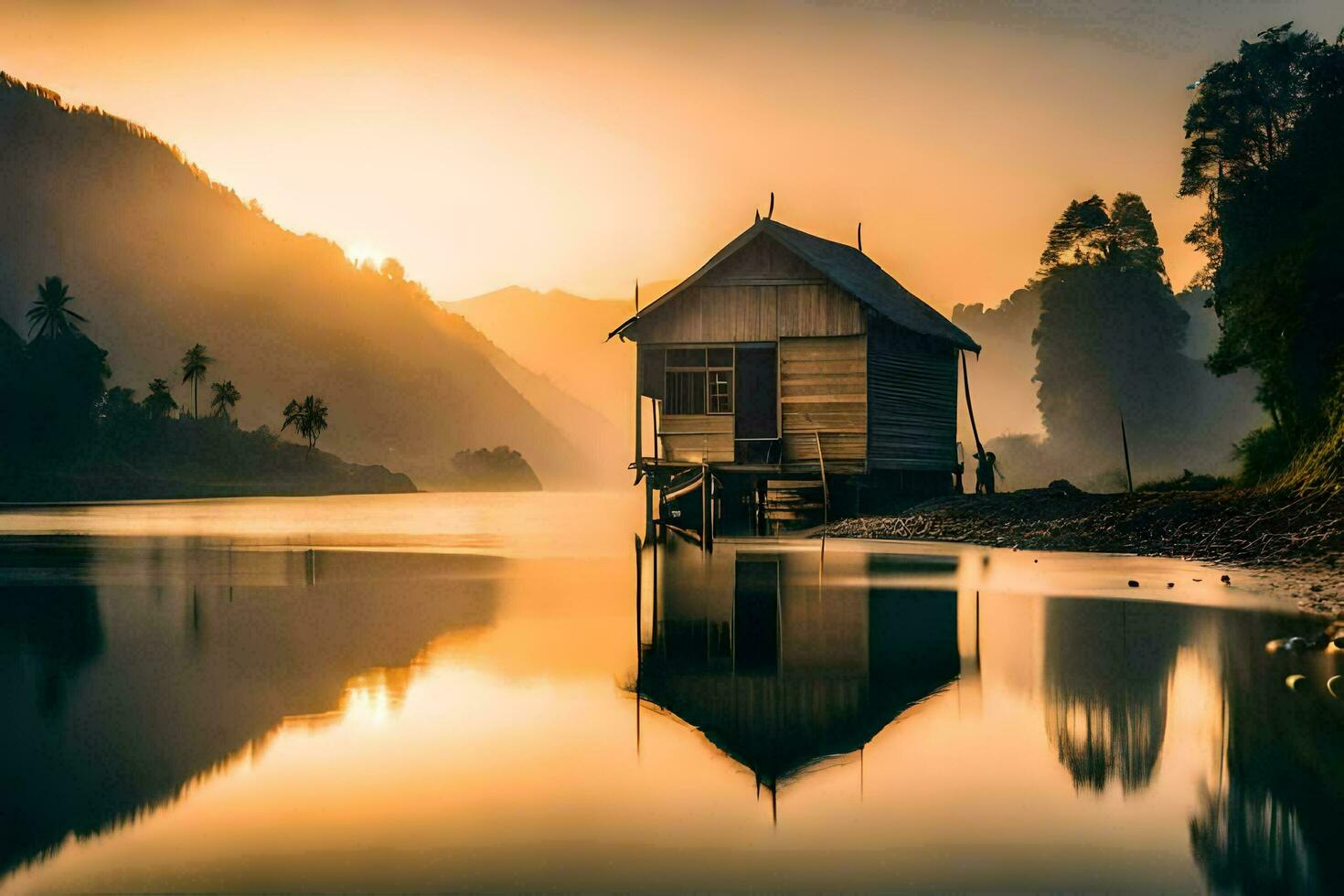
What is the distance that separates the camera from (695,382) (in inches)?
1703

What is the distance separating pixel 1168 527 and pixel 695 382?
1573 centimetres

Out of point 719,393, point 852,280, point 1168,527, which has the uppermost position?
point 852,280

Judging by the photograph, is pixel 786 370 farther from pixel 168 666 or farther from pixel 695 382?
pixel 168 666

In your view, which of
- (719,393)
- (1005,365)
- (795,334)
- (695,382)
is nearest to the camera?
(795,334)

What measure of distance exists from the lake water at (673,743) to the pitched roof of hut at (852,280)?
64.7 feet

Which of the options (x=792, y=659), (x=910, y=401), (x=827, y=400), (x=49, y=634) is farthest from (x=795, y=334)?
(x=792, y=659)

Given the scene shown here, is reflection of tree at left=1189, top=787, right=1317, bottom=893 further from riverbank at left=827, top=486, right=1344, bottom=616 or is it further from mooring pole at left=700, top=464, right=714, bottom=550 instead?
mooring pole at left=700, top=464, right=714, bottom=550

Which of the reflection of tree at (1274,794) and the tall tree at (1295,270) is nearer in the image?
the reflection of tree at (1274,794)

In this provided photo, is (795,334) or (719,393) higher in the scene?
(795,334)

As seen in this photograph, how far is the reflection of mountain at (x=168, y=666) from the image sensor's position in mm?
9227

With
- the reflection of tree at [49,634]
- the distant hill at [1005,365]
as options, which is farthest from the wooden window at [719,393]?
the distant hill at [1005,365]

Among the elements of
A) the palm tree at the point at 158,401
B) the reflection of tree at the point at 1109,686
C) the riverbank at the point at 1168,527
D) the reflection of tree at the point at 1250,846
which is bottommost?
the reflection of tree at the point at 1250,846

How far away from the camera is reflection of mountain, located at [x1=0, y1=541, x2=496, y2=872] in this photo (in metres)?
9.23

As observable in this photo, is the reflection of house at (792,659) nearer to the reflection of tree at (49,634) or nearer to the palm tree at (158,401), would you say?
the reflection of tree at (49,634)
